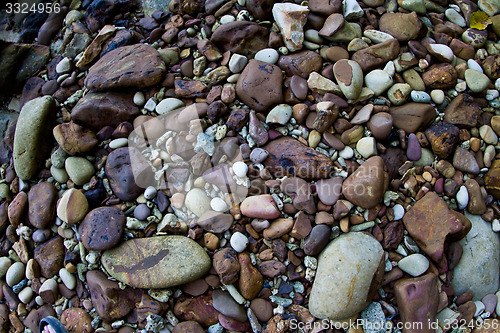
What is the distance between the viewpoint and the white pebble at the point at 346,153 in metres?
1.76

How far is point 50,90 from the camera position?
2.18 m

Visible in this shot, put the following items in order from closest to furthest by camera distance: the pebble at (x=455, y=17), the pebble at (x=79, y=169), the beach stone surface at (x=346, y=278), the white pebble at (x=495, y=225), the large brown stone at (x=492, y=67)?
1. the beach stone surface at (x=346, y=278)
2. the white pebble at (x=495, y=225)
3. the pebble at (x=79, y=169)
4. the large brown stone at (x=492, y=67)
5. the pebble at (x=455, y=17)

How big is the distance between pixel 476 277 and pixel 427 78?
1.09 meters

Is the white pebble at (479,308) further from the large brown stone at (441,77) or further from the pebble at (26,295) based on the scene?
the pebble at (26,295)

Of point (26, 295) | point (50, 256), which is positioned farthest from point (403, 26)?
point (26, 295)

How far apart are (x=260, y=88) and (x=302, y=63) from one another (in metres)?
0.29

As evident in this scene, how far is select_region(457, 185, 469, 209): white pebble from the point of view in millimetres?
1734

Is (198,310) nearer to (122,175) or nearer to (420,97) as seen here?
(122,175)

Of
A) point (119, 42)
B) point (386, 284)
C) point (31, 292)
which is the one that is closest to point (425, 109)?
point (386, 284)

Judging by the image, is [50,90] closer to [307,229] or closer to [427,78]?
[307,229]

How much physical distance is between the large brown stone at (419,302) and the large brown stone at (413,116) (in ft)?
2.49

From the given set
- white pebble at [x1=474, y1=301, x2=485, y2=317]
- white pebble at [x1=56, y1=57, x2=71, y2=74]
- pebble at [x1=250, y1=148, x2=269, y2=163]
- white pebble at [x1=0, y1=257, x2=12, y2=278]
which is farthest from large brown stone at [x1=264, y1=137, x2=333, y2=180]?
white pebble at [x1=0, y1=257, x2=12, y2=278]

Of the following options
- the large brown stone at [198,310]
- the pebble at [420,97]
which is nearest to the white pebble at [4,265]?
the large brown stone at [198,310]

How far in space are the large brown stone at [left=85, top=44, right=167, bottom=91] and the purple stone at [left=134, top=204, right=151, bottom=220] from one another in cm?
70
